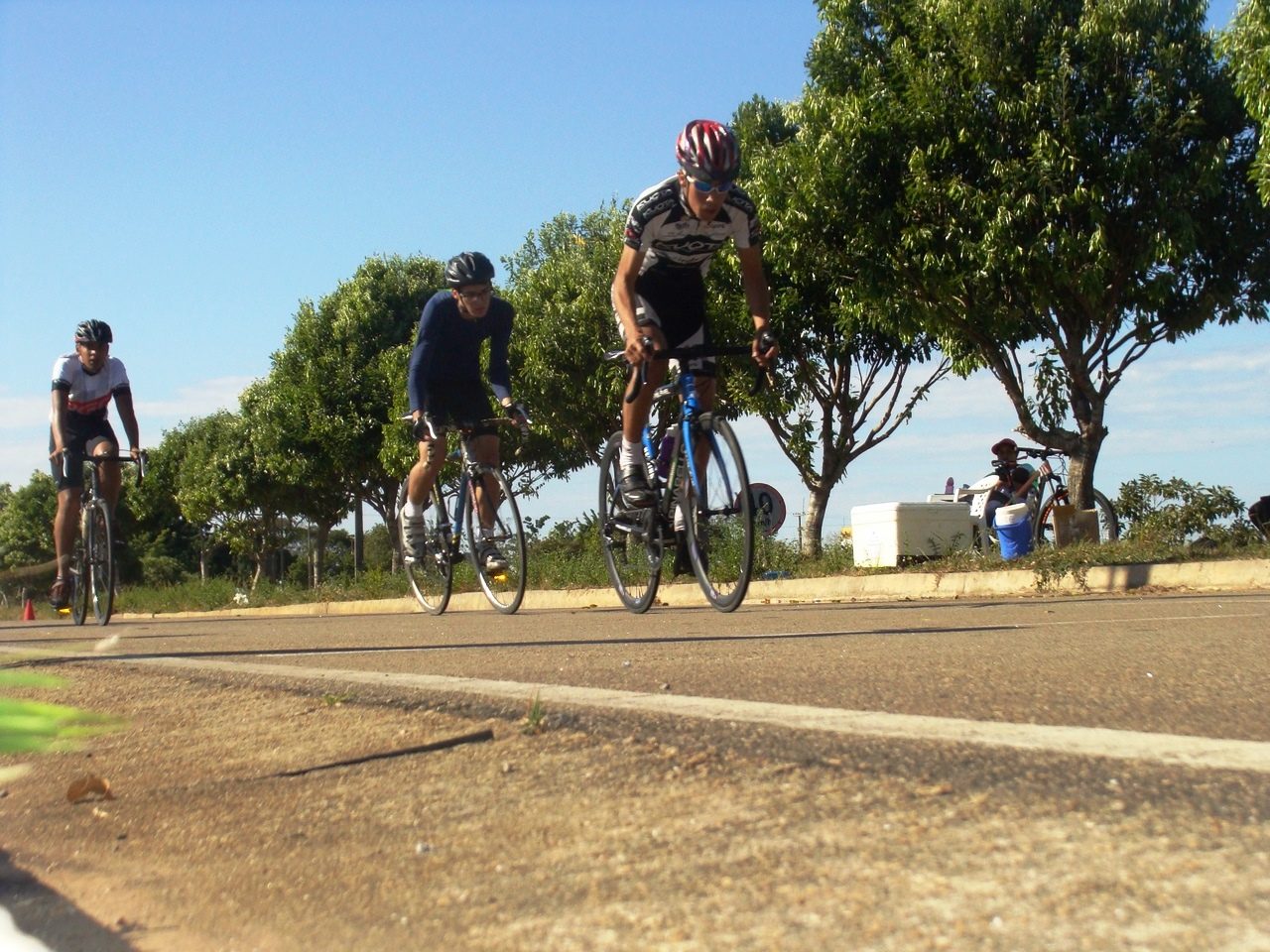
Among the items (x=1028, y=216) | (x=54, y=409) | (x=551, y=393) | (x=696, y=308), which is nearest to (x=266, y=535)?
(x=551, y=393)

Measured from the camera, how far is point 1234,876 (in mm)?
1536

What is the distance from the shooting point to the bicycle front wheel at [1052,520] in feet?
51.5

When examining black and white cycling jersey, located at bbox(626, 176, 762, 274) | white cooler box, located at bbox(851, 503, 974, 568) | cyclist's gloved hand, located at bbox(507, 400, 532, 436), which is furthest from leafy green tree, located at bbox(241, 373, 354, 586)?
black and white cycling jersey, located at bbox(626, 176, 762, 274)

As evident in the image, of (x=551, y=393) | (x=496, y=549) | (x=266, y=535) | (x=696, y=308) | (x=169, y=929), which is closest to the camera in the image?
(x=169, y=929)

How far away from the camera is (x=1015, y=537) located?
1378 centimetres

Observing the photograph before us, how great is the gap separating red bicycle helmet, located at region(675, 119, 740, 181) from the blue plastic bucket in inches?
342

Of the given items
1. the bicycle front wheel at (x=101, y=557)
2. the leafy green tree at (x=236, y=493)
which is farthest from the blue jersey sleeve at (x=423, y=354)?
the leafy green tree at (x=236, y=493)

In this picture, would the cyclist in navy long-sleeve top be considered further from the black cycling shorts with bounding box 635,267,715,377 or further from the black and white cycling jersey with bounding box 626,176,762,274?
the black and white cycling jersey with bounding box 626,176,762,274

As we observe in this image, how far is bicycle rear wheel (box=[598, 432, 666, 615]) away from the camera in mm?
6910

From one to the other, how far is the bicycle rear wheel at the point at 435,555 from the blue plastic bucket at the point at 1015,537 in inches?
257

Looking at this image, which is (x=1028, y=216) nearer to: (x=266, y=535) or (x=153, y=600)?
(x=153, y=600)

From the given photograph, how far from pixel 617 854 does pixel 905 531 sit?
13.0 meters

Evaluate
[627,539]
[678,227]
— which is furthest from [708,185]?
[627,539]

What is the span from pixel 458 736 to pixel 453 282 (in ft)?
17.5
